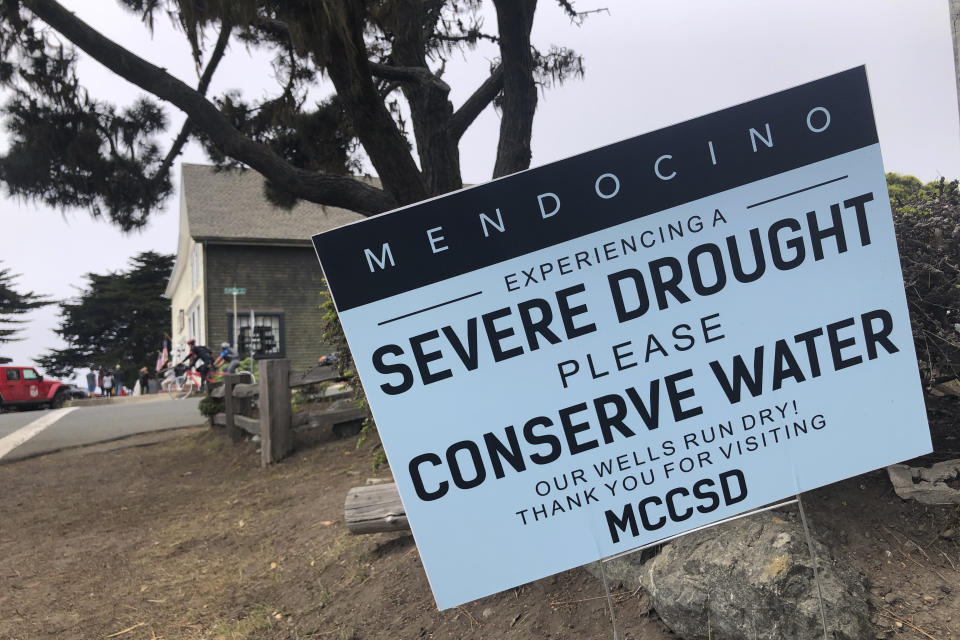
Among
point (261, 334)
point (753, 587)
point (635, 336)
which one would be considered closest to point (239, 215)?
point (261, 334)

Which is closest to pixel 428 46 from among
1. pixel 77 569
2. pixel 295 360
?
pixel 77 569

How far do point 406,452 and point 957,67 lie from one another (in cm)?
254

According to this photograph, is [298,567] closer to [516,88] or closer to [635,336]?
[635,336]

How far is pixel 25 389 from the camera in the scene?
24.1 meters

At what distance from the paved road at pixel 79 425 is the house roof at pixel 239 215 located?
29.3ft

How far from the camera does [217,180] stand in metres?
28.6

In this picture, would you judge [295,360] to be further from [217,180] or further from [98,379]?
[98,379]

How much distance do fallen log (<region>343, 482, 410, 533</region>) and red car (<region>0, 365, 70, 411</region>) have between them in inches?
978

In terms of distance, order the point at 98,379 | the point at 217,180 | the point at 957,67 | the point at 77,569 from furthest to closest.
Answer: the point at 98,379, the point at 217,180, the point at 77,569, the point at 957,67

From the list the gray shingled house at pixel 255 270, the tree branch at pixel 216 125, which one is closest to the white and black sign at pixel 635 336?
the tree branch at pixel 216 125

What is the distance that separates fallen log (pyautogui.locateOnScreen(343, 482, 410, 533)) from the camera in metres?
3.79

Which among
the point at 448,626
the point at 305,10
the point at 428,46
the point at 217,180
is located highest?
the point at 217,180

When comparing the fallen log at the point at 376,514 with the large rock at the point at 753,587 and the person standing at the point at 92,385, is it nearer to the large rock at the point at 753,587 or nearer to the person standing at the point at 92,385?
the large rock at the point at 753,587

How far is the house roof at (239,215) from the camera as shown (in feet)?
83.6
